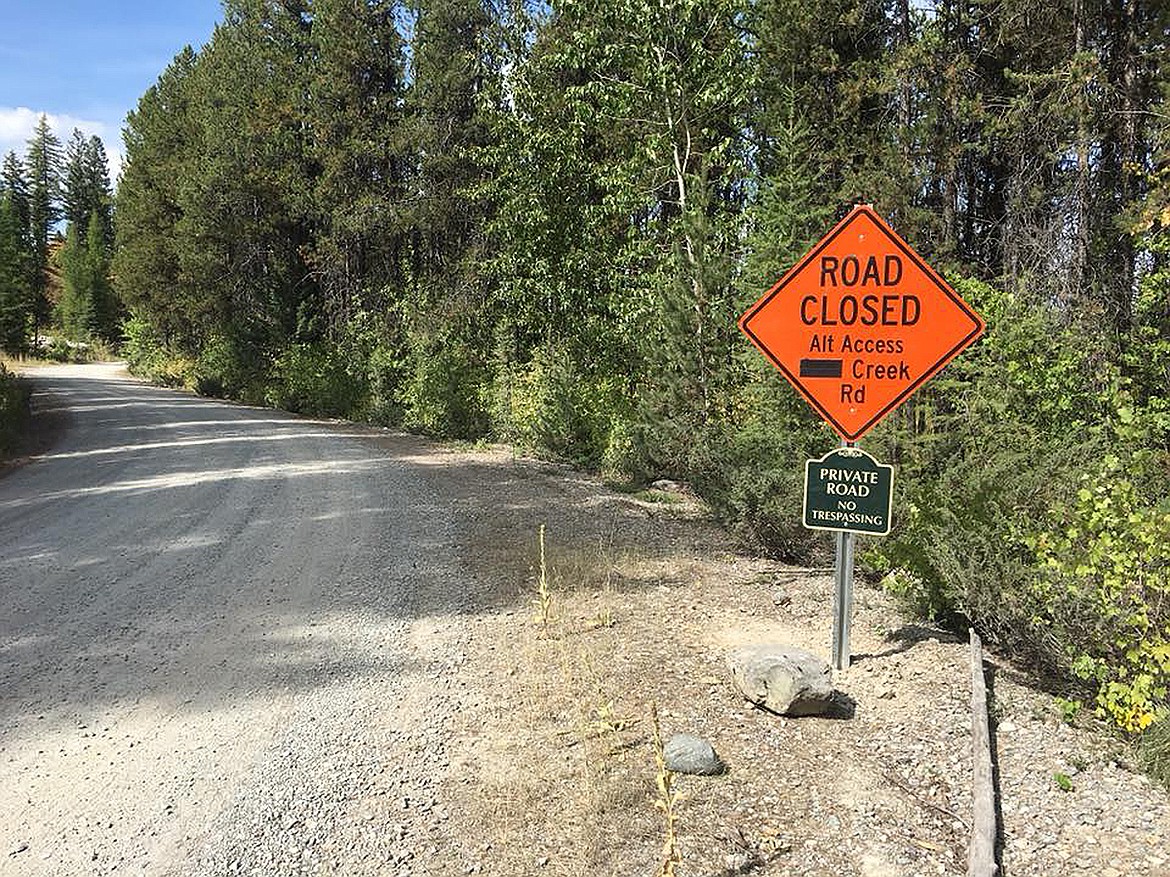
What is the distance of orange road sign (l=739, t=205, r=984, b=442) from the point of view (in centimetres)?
449

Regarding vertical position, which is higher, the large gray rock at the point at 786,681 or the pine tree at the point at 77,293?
the pine tree at the point at 77,293

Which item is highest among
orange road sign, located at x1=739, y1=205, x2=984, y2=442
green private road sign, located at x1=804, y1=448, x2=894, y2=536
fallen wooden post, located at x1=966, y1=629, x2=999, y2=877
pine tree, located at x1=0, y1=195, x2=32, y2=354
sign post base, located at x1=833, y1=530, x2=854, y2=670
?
pine tree, located at x1=0, y1=195, x2=32, y2=354

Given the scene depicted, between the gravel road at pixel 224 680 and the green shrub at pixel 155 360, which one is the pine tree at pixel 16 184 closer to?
the green shrub at pixel 155 360

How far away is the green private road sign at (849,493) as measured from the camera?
454 cm

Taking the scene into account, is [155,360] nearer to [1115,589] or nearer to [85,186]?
[1115,589]

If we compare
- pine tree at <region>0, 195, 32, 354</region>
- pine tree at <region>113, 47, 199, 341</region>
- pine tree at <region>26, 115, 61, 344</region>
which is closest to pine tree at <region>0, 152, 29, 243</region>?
pine tree at <region>26, 115, 61, 344</region>

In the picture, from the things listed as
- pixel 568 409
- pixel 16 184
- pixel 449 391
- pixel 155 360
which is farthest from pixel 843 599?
pixel 16 184

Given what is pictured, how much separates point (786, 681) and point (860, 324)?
84.0 inches

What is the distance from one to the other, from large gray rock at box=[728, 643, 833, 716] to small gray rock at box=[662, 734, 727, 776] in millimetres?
620

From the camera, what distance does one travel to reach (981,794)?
328 cm

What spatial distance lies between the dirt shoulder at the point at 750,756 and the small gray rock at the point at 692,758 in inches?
2.9

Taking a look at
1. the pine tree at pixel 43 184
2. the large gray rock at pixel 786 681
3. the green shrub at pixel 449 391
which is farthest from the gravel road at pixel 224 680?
the pine tree at pixel 43 184

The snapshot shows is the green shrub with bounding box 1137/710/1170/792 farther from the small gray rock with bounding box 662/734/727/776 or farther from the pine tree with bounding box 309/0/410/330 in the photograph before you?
the pine tree with bounding box 309/0/410/330

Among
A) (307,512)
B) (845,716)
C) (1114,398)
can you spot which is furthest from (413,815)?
(307,512)
